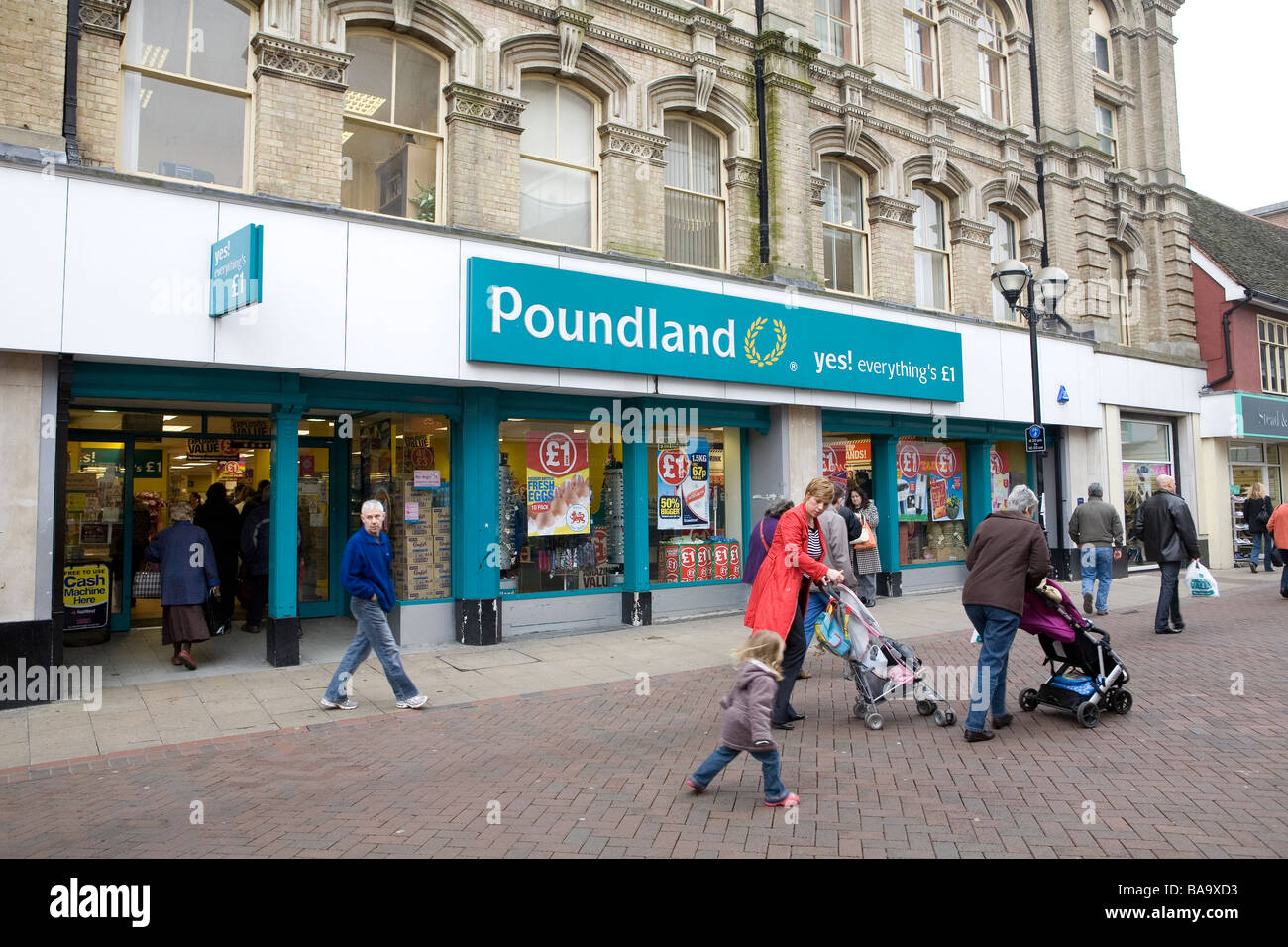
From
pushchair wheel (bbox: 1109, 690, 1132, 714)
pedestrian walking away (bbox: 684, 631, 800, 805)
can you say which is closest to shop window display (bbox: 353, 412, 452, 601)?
pedestrian walking away (bbox: 684, 631, 800, 805)

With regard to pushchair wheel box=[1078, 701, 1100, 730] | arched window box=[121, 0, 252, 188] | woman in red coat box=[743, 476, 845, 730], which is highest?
arched window box=[121, 0, 252, 188]

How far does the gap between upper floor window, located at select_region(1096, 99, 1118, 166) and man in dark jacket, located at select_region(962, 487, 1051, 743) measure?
1835 cm

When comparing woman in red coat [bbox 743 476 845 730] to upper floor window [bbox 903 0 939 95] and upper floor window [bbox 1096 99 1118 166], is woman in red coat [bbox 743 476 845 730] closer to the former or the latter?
upper floor window [bbox 903 0 939 95]

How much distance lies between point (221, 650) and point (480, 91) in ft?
25.5

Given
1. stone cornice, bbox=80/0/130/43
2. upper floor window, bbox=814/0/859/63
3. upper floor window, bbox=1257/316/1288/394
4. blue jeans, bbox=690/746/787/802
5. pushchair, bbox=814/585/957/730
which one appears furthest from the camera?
upper floor window, bbox=1257/316/1288/394

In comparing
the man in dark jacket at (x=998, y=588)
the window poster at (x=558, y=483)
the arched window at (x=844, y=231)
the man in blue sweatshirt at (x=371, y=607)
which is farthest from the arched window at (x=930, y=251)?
the man in blue sweatshirt at (x=371, y=607)

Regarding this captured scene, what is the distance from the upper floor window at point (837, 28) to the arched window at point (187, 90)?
10191mm

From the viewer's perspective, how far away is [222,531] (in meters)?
12.1

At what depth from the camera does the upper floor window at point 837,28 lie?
15945 millimetres

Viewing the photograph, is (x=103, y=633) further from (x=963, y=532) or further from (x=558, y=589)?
(x=963, y=532)

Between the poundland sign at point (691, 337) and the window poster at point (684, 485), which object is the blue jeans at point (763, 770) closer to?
A: the poundland sign at point (691, 337)

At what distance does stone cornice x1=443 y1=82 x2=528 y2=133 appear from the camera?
1123 cm

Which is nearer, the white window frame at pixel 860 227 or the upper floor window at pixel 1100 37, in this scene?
the white window frame at pixel 860 227

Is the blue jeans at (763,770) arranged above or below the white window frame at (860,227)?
below
